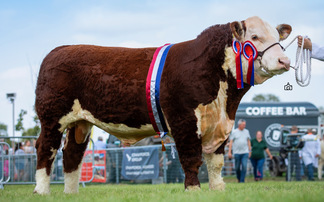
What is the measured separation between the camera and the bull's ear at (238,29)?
19.1ft

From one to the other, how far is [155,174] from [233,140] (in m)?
2.73

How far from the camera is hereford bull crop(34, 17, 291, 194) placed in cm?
575

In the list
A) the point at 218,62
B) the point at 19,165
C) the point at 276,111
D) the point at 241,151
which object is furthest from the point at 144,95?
the point at 276,111

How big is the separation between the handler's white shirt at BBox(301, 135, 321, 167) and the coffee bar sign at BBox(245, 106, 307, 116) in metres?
4.55

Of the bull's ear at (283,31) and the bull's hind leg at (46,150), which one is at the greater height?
the bull's ear at (283,31)

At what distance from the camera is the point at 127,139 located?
6.64 metres

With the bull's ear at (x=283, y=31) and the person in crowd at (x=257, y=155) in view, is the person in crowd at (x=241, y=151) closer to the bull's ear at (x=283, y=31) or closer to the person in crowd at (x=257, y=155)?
the person in crowd at (x=257, y=155)

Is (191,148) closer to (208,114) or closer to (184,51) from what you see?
(208,114)

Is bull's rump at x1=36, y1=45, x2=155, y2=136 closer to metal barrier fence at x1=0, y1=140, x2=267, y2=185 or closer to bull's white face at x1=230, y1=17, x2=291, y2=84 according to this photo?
bull's white face at x1=230, y1=17, x2=291, y2=84

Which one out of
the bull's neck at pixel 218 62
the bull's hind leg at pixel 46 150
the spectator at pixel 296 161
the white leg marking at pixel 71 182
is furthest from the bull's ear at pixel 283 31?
the spectator at pixel 296 161

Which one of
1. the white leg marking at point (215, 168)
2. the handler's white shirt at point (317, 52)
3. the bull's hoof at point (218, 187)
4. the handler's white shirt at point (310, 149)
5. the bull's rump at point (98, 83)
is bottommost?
the handler's white shirt at point (310, 149)

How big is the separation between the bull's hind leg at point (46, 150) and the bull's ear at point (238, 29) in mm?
2843

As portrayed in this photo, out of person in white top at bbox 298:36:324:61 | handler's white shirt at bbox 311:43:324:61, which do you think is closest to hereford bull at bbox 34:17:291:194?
person in white top at bbox 298:36:324:61

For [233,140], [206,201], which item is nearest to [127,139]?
[206,201]
